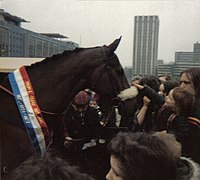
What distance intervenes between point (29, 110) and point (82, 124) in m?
0.57

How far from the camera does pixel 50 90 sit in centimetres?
126

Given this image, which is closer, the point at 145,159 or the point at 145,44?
the point at 145,159

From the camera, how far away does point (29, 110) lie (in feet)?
3.79

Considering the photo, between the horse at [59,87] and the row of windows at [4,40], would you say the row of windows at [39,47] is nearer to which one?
the row of windows at [4,40]

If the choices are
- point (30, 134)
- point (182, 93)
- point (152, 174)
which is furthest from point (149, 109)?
point (152, 174)

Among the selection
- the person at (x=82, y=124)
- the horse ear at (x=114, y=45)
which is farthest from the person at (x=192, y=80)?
the person at (x=82, y=124)

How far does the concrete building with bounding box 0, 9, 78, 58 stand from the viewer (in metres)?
1.38

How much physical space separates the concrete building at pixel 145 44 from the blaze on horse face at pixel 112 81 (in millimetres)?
110

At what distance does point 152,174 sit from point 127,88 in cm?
96

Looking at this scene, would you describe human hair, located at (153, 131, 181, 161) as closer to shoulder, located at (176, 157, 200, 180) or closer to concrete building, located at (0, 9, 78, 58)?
shoulder, located at (176, 157, 200, 180)

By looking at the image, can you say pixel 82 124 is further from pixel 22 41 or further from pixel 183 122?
pixel 183 122

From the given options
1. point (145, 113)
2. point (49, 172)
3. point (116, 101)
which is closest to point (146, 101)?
point (145, 113)

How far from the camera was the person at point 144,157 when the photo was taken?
0.55m

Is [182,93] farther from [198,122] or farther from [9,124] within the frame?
[9,124]
